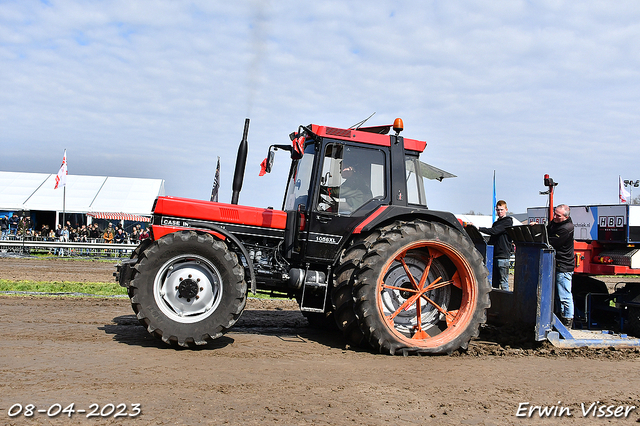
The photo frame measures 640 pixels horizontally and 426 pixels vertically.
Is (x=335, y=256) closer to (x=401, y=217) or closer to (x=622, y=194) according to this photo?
(x=401, y=217)

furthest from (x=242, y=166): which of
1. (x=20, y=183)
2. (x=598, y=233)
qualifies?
(x=20, y=183)

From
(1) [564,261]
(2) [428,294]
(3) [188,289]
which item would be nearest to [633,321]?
(1) [564,261]

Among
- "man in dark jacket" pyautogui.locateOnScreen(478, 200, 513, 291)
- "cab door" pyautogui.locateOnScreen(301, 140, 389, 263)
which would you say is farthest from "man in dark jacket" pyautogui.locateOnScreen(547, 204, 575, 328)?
"cab door" pyautogui.locateOnScreen(301, 140, 389, 263)

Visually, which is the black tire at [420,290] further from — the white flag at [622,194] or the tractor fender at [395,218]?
the white flag at [622,194]

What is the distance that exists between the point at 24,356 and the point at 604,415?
5007mm

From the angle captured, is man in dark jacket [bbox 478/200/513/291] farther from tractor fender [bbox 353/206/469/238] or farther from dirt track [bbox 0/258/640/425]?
tractor fender [bbox 353/206/469/238]

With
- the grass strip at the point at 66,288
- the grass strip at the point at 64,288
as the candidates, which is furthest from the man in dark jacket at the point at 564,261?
the grass strip at the point at 64,288

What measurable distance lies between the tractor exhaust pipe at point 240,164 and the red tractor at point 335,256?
12mm

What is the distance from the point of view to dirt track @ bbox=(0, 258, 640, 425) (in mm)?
3674

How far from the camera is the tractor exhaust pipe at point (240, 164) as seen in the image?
578 cm

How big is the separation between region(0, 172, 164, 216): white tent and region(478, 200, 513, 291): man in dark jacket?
2208cm

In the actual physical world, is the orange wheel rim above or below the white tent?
below

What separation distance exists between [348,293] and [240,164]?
1867 millimetres

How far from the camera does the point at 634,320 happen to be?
21.5 feet
